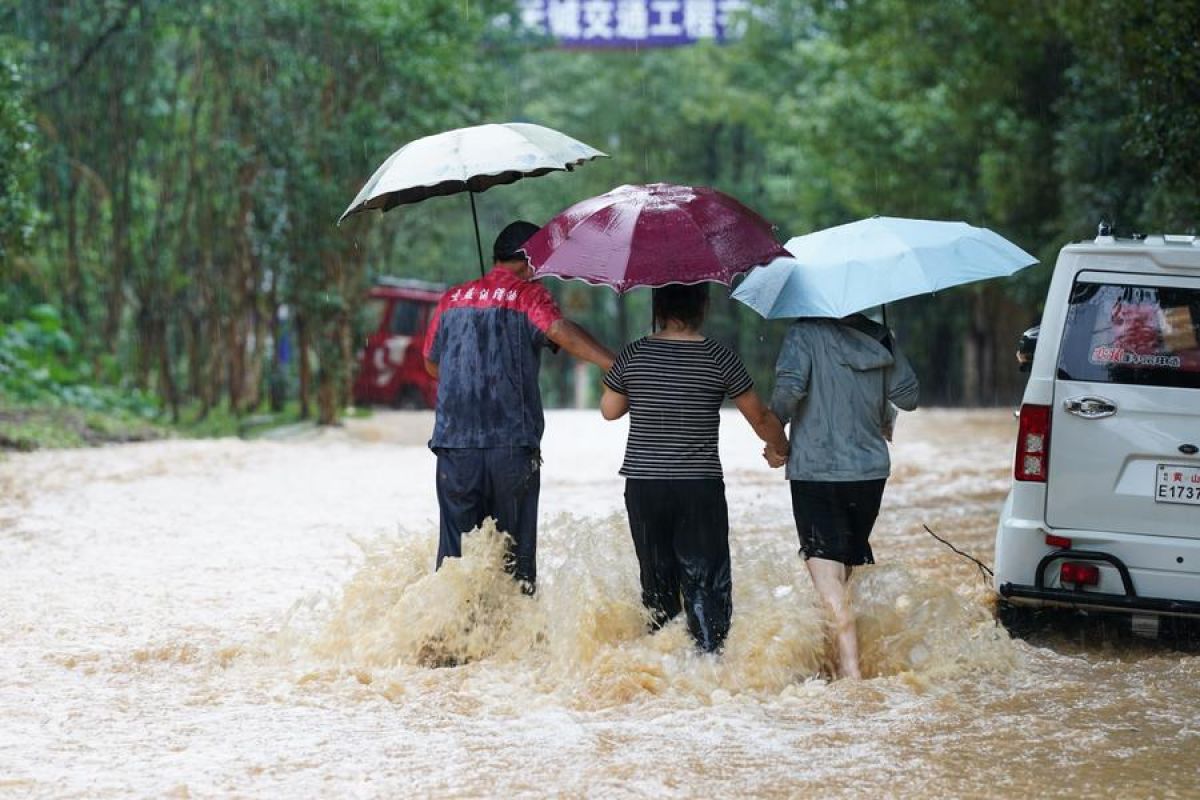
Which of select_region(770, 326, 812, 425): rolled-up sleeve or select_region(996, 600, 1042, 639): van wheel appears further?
select_region(996, 600, 1042, 639): van wheel

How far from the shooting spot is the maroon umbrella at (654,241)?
252 inches

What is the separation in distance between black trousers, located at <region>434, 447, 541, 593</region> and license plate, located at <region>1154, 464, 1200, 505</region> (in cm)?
274

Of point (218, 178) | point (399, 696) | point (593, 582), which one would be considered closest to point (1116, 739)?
point (593, 582)

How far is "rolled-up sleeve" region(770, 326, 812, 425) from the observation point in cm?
685

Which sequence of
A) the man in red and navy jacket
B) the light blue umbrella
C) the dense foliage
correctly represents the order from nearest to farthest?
the light blue umbrella → the man in red and navy jacket → the dense foliage

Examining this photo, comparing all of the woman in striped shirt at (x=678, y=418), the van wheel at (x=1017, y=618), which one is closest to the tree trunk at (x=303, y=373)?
the van wheel at (x=1017, y=618)

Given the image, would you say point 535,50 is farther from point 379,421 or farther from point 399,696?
point 399,696

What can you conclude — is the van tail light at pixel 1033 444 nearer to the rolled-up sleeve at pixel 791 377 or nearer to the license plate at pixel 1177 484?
the license plate at pixel 1177 484

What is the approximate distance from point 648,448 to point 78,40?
21959 mm

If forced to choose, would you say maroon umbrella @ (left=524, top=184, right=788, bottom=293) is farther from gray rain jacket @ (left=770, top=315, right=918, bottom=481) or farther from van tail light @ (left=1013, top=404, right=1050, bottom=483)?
van tail light @ (left=1013, top=404, right=1050, bottom=483)

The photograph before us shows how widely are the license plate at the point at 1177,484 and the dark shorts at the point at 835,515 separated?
1.41 metres

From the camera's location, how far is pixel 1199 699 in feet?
22.6

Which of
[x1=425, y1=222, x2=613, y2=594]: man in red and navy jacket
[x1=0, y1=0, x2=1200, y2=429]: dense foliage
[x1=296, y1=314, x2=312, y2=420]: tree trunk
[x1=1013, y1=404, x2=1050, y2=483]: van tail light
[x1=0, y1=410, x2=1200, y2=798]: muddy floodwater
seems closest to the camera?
[x1=0, y1=410, x2=1200, y2=798]: muddy floodwater

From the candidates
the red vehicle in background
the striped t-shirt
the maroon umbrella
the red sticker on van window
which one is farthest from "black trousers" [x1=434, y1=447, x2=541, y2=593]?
the red vehicle in background
